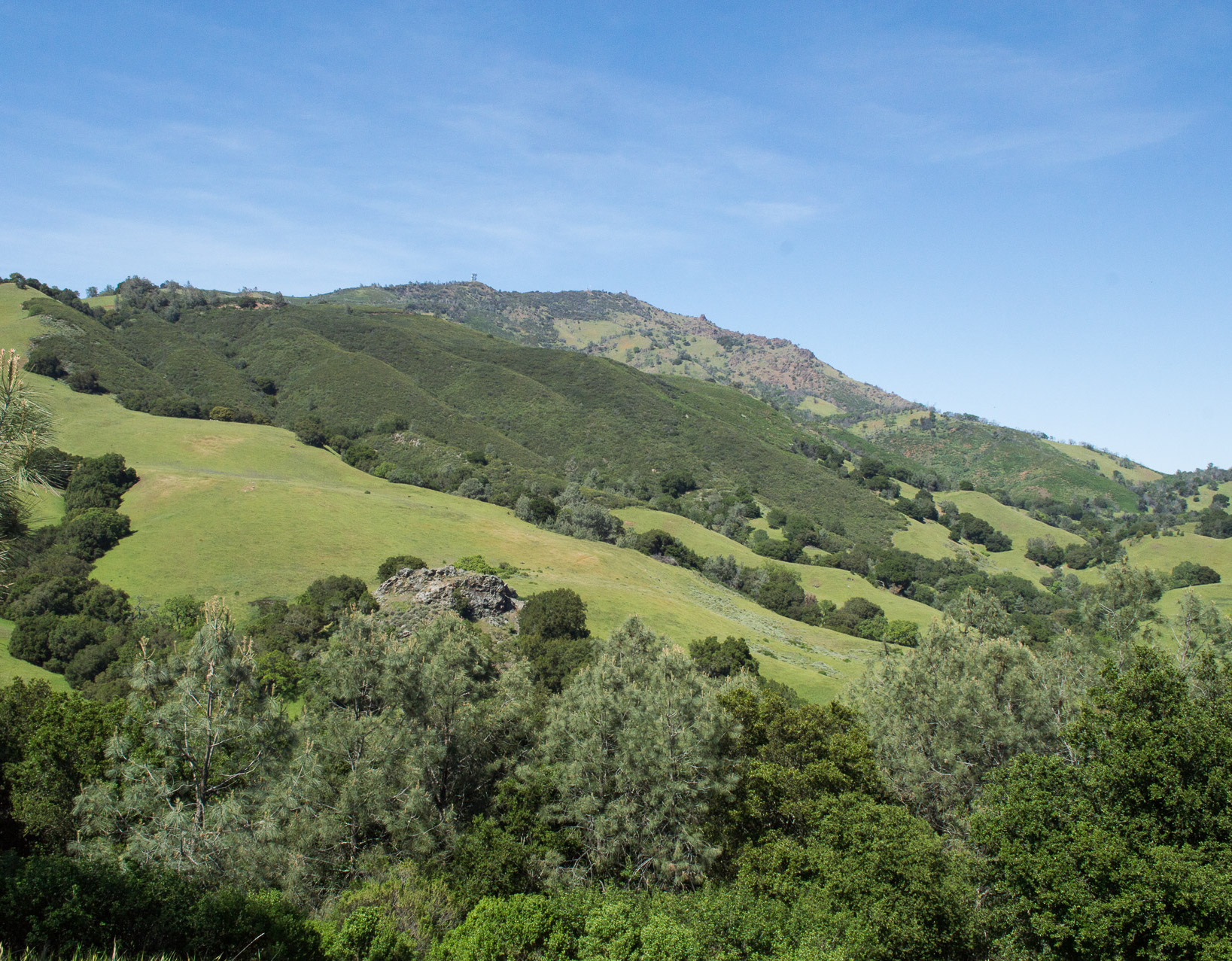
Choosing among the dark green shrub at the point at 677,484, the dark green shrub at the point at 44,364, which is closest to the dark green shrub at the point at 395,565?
the dark green shrub at the point at 44,364

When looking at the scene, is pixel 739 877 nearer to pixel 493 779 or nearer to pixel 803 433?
pixel 493 779

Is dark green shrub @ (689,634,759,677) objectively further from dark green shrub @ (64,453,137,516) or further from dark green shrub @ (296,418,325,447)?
dark green shrub @ (296,418,325,447)

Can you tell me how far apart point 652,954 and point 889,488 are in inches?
5739

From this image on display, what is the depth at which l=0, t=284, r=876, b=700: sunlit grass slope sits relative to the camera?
47844 mm

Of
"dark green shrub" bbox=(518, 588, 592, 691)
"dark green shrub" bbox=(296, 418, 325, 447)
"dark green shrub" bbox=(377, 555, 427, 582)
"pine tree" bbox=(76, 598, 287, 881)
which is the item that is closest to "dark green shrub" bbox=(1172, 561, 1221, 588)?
"dark green shrub" bbox=(518, 588, 592, 691)

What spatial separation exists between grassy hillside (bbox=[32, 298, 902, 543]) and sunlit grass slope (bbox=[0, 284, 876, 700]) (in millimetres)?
16459

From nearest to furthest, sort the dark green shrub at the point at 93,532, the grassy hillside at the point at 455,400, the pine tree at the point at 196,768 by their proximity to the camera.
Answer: the pine tree at the point at 196,768
the dark green shrub at the point at 93,532
the grassy hillside at the point at 455,400

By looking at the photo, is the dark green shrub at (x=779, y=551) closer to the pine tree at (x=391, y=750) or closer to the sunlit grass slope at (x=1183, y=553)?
the sunlit grass slope at (x=1183, y=553)

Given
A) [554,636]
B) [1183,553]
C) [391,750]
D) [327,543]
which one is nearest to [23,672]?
[327,543]

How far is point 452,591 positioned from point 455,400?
106928mm

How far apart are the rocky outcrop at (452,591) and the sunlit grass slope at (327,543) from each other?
15.9 ft

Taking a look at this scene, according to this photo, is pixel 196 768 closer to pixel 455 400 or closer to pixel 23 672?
pixel 23 672

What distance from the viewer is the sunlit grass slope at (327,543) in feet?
157

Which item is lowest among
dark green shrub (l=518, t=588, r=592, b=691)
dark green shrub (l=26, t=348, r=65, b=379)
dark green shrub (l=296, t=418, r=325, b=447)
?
dark green shrub (l=518, t=588, r=592, b=691)
